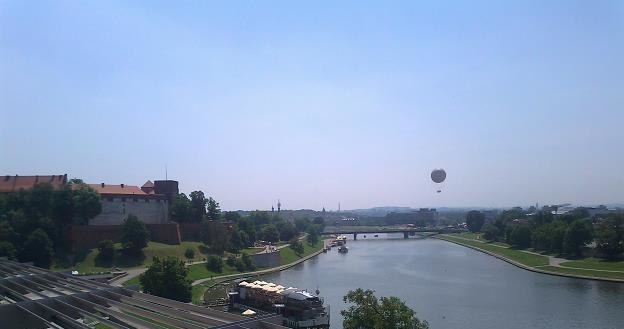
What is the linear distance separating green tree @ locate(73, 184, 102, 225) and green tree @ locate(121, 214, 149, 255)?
11.4 ft

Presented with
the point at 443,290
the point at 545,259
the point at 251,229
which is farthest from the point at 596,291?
the point at 251,229

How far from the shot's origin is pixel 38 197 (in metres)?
38.8

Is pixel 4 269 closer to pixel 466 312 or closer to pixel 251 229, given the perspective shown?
pixel 466 312

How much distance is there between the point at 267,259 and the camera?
45625 mm

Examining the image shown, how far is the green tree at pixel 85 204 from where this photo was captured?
131 ft

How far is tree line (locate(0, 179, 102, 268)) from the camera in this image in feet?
112

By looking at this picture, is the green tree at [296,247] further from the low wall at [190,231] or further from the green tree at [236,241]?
the low wall at [190,231]

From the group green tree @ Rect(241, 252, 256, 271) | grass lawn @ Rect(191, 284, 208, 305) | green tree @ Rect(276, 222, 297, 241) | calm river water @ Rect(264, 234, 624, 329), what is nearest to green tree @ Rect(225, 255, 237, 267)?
green tree @ Rect(241, 252, 256, 271)

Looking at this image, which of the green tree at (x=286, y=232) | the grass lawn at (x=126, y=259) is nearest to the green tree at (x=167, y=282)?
the grass lawn at (x=126, y=259)

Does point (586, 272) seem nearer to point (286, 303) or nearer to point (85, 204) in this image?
point (286, 303)

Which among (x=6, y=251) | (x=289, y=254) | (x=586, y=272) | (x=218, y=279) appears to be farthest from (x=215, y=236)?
(x=586, y=272)

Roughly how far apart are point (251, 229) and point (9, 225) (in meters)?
23.8

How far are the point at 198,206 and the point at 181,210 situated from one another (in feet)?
7.32

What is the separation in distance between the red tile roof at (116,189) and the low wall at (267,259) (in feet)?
42.4
